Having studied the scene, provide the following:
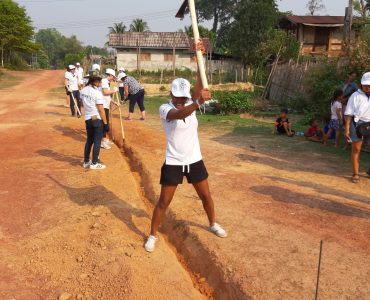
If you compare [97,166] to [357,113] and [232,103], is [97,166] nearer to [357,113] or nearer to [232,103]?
[357,113]

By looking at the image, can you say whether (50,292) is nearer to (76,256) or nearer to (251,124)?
(76,256)

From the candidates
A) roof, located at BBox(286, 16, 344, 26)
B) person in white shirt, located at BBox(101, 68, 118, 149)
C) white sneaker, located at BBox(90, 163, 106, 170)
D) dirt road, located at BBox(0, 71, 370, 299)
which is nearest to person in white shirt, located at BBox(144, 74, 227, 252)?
dirt road, located at BBox(0, 71, 370, 299)

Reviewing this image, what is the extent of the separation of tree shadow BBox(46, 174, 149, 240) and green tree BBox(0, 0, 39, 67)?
3736 centimetres

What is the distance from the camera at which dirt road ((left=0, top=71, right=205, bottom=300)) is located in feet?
11.7

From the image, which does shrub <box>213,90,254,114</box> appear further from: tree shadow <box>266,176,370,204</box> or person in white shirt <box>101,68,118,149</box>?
tree shadow <box>266,176,370,204</box>

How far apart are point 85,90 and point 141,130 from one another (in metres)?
3.60

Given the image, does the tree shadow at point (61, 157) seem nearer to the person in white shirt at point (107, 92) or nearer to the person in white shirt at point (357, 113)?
the person in white shirt at point (107, 92)

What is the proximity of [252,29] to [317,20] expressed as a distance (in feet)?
16.8

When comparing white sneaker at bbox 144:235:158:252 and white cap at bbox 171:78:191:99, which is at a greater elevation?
white cap at bbox 171:78:191:99

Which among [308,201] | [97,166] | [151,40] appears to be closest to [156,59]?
[151,40]

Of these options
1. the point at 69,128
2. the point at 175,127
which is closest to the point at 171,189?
the point at 175,127

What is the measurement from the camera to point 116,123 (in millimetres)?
11570

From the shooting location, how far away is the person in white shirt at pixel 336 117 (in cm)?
848

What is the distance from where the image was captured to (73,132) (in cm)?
1036
